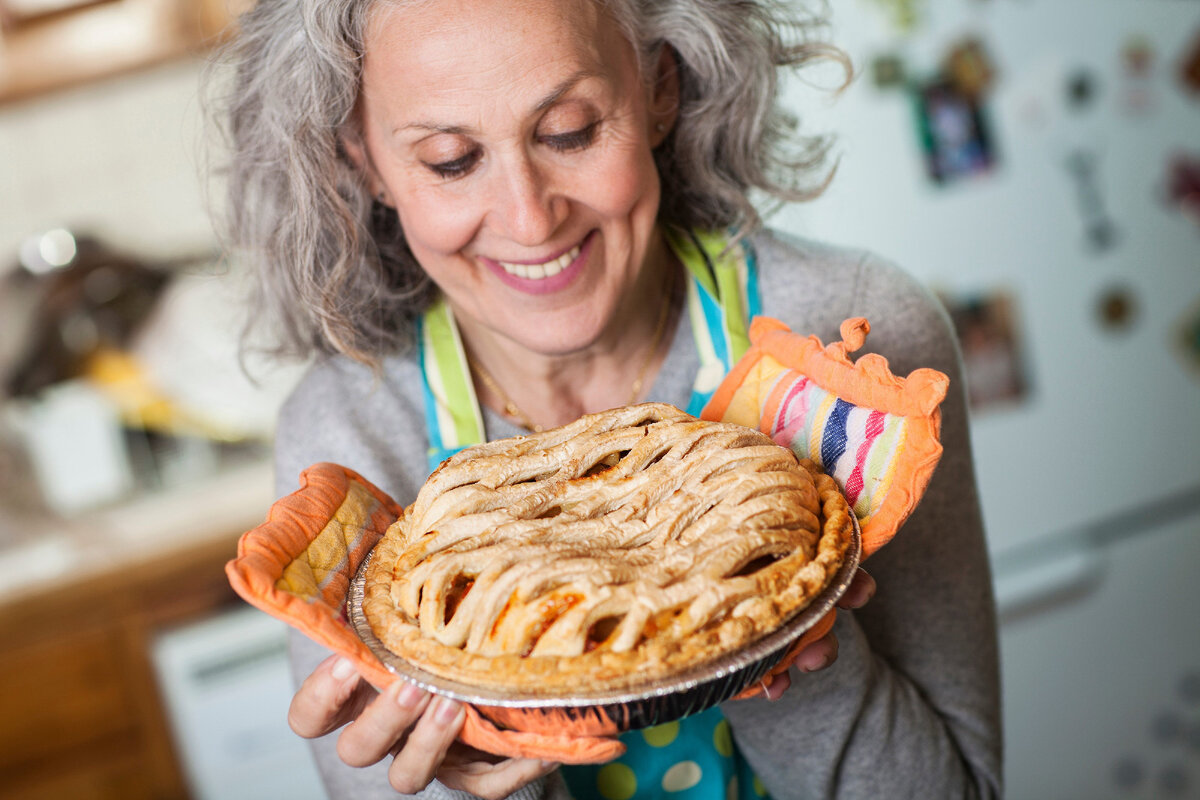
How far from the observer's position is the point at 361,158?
1.14m

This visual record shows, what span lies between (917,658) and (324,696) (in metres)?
0.69

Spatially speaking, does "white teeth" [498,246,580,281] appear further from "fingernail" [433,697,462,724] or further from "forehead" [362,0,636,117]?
"fingernail" [433,697,462,724]

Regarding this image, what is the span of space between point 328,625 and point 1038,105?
1.97 meters

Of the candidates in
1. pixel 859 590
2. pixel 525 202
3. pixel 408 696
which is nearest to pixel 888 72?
pixel 525 202

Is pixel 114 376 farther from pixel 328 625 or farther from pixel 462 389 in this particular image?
pixel 328 625

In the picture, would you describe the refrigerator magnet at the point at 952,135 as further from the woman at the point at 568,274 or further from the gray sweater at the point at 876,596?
the gray sweater at the point at 876,596

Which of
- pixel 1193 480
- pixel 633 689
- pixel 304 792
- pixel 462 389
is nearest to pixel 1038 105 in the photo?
pixel 1193 480

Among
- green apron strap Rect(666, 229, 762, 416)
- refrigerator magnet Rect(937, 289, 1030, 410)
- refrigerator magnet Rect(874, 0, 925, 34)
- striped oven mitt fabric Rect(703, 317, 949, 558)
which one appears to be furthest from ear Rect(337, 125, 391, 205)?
refrigerator magnet Rect(937, 289, 1030, 410)

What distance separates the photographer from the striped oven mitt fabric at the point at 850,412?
2.47ft

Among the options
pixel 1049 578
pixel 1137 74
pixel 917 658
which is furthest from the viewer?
pixel 1049 578

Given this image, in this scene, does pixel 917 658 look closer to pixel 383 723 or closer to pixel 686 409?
pixel 686 409

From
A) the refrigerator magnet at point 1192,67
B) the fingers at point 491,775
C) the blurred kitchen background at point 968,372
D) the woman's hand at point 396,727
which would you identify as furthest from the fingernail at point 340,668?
the refrigerator magnet at point 1192,67

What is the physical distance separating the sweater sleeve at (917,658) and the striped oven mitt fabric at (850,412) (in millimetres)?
267

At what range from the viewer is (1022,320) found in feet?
7.18
